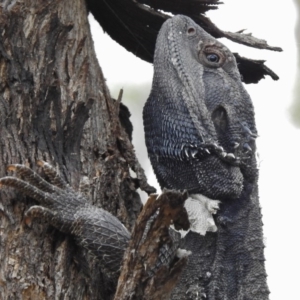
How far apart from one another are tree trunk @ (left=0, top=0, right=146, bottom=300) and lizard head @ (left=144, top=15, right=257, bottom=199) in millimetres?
303

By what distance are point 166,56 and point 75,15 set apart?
24.2 inches

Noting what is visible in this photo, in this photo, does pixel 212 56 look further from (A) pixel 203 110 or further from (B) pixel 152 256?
(B) pixel 152 256

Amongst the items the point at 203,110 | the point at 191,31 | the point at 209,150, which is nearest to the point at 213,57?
the point at 191,31

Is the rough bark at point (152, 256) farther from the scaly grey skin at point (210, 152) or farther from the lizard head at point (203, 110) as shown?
the lizard head at point (203, 110)

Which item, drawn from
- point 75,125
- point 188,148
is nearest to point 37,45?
point 75,125

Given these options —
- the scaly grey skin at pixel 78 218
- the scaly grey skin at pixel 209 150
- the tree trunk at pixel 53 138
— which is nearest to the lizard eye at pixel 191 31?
the scaly grey skin at pixel 209 150

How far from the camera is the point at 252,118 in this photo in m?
4.44

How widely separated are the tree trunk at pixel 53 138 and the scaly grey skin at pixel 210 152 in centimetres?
28

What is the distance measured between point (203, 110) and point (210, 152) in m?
0.26

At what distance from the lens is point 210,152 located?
417 centimetres

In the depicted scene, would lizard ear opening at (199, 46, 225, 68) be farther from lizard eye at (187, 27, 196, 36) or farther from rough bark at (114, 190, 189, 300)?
rough bark at (114, 190, 189, 300)

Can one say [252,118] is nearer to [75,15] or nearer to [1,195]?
[75,15]

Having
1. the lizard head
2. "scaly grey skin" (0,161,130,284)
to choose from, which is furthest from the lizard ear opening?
"scaly grey skin" (0,161,130,284)

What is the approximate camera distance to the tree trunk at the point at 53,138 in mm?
3053
